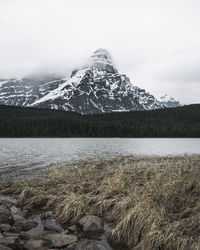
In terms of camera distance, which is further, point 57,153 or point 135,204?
point 57,153

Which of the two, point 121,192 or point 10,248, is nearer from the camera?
point 10,248

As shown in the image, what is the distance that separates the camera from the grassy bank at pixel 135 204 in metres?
10.4

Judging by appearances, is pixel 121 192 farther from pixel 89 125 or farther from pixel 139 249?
pixel 89 125

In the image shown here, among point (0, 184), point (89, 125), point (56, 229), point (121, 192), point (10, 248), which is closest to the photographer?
point (10, 248)

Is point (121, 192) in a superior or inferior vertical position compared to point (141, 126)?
inferior

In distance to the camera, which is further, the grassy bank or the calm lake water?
the calm lake water

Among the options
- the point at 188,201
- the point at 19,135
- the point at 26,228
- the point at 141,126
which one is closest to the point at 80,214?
the point at 26,228

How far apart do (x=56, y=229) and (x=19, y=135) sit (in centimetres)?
16465

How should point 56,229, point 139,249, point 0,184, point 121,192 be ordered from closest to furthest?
point 139,249
point 56,229
point 121,192
point 0,184

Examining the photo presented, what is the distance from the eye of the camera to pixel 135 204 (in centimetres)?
1302

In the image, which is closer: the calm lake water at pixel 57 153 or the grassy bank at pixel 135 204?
the grassy bank at pixel 135 204

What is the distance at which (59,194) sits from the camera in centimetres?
1680

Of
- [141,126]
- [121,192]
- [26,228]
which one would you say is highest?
[141,126]

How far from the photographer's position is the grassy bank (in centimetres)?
1037
